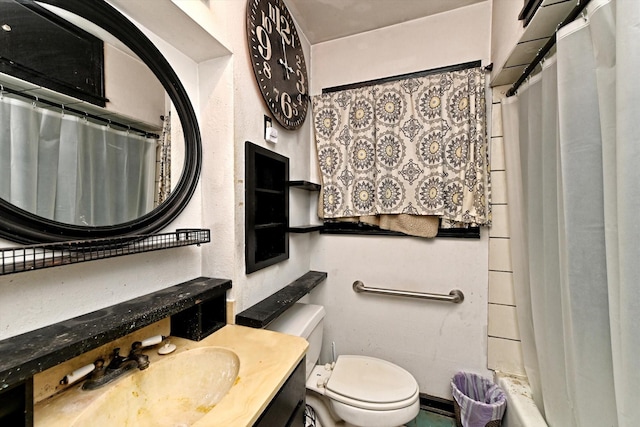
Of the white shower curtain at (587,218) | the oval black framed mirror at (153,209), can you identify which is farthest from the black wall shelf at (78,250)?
the white shower curtain at (587,218)

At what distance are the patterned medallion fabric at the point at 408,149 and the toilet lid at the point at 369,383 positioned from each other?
87 cm

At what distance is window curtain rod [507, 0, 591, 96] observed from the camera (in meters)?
0.79

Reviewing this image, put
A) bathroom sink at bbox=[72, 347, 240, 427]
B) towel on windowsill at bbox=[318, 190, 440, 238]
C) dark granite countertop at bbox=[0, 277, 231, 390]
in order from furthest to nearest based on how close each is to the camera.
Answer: towel on windowsill at bbox=[318, 190, 440, 238], bathroom sink at bbox=[72, 347, 240, 427], dark granite countertop at bbox=[0, 277, 231, 390]

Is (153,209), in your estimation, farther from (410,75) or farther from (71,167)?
(410,75)

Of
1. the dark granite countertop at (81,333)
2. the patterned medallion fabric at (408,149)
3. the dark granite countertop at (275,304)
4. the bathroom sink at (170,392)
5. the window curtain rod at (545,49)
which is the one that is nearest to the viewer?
the dark granite countertop at (81,333)

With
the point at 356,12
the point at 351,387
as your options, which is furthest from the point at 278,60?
the point at 351,387

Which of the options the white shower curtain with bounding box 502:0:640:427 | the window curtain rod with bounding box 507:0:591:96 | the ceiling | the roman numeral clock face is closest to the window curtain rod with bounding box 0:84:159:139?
the roman numeral clock face

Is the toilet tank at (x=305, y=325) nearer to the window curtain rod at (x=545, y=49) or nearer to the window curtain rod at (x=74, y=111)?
the window curtain rod at (x=74, y=111)

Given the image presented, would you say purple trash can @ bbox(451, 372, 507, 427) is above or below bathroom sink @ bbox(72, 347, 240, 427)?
below

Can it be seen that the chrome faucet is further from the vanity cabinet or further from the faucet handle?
the vanity cabinet

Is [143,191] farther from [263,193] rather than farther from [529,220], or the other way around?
[529,220]

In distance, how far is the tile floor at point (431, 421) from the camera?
1.43 metres

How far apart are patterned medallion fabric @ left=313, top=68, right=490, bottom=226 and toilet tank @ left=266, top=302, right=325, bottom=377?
2.05 feet

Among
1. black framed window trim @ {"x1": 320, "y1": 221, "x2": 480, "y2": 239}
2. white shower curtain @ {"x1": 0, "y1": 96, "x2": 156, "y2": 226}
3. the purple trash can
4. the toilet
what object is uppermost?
white shower curtain @ {"x1": 0, "y1": 96, "x2": 156, "y2": 226}
